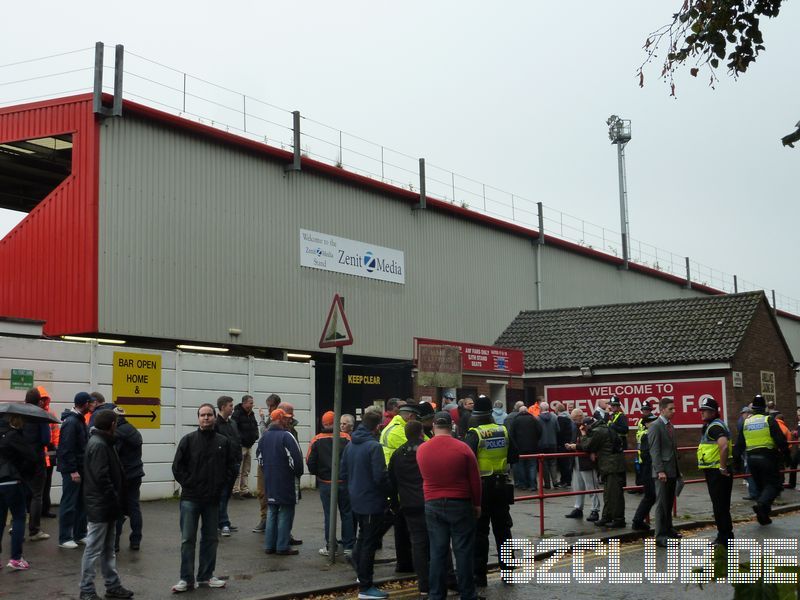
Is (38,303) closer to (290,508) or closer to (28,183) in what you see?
(28,183)

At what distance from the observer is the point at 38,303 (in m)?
22.0

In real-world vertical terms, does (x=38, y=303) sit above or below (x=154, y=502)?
above

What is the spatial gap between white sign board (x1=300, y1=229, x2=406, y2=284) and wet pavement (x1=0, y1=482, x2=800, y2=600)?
11866mm

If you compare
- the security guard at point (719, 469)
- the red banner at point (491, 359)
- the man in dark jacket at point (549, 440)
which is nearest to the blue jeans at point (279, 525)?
the security guard at point (719, 469)

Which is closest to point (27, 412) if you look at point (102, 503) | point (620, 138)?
point (102, 503)

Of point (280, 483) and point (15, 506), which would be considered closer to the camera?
point (15, 506)

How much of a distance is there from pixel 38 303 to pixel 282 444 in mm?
12335

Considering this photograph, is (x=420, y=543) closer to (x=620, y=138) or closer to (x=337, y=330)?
(x=337, y=330)

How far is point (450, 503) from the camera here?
8.34 meters

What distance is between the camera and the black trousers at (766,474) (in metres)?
14.1

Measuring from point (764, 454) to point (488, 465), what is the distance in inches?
246

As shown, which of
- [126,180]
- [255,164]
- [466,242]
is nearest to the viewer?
[126,180]

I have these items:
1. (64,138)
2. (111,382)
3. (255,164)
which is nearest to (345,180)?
(255,164)

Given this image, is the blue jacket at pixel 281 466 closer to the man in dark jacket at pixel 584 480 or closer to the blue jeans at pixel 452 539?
the blue jeans at pixel 452 539
